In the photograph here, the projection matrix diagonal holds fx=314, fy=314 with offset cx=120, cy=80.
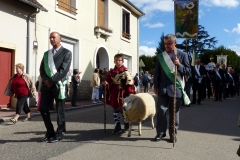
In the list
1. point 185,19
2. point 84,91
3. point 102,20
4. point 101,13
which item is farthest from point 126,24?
point 185,19

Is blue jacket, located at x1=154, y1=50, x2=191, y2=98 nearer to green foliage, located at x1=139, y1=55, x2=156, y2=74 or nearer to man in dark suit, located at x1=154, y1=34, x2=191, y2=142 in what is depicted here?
man in dark suit, located at x1=154, y1=34, x2=191, y2=142

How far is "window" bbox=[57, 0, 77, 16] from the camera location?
1548 cm

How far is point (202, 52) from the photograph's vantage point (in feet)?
247

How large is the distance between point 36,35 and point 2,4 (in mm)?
2185

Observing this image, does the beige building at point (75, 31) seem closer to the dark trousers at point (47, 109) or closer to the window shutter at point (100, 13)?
the window shutter at point (100, 13)

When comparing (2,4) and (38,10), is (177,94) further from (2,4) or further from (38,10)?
(38,10)

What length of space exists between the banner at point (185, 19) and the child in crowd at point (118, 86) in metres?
9.32

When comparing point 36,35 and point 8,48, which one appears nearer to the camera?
point 8,48

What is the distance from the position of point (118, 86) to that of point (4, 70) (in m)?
6.82

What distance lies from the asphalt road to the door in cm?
409

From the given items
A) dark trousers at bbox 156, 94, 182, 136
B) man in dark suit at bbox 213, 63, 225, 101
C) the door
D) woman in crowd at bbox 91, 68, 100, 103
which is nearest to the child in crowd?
dark trousers at bbox 156, 94, 182, 136

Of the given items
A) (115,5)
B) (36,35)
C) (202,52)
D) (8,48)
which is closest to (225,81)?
(115,5)

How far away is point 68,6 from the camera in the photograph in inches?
636

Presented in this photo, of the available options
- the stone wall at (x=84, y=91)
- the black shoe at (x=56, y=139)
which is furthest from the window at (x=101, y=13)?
the black shoe at (x=56, y=139)
